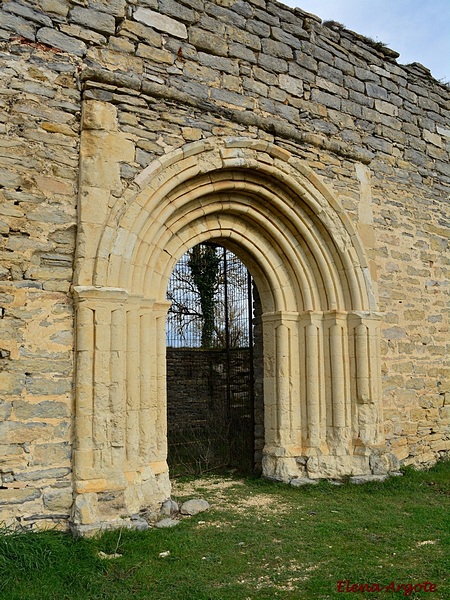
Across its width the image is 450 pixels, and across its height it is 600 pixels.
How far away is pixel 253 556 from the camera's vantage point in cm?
402

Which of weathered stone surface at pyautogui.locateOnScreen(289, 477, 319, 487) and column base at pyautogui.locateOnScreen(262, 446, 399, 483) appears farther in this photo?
column base at pyautogui.locateOnScreen(262, 446, 399, 483)

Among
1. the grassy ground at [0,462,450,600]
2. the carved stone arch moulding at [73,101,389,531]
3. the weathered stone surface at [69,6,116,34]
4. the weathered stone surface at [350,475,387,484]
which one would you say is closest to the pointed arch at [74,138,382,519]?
the carved stone arch moulding at [73,101,389,531]

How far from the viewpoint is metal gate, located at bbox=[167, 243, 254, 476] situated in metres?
7.46

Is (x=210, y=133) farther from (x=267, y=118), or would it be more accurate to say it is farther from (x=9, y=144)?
(x=9, y=144)

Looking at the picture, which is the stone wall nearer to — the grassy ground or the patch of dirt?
the grassy ground

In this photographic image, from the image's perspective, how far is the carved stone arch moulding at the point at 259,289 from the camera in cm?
452

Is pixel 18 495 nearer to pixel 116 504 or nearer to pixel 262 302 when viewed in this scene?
pixel 116 504

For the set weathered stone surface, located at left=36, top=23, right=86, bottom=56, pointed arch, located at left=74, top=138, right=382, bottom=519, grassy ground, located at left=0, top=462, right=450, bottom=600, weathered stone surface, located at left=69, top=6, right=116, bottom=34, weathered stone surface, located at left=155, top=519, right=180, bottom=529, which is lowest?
grassy ground, located at left=0, top=462, right=450, bottom=600

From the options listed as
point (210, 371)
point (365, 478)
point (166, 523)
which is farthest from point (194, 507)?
point (210, 371)

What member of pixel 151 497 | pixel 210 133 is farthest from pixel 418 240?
pixel 151 497

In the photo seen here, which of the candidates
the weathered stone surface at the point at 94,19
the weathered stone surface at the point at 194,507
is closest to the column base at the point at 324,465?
the weathered stone surface at the point at 194,507

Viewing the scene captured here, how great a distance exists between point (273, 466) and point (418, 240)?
12.0 feet

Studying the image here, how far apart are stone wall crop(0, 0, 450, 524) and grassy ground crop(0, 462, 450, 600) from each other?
568 millimetres

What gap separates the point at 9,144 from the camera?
14.6 ft
